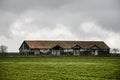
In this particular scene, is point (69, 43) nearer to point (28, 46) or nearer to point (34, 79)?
point (28, 46)

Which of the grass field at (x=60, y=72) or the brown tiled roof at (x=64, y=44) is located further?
the brown tiled roof at (x=64, y=44)

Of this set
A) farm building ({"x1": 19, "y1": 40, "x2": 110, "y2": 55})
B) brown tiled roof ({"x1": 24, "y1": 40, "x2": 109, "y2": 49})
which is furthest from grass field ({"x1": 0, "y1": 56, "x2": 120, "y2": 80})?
brown tiled roof ({"x1": 24, "y1": 40, "x2": 109, "y2": 49})

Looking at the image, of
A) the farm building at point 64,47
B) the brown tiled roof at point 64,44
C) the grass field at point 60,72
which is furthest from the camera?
the brown tiled roof at point 64,44

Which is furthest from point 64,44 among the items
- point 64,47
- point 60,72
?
point 60,72

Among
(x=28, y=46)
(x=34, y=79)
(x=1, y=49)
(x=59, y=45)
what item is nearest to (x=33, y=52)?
(x=28, y=46)

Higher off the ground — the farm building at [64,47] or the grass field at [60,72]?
the farm building at [64,47]

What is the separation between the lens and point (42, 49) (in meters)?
99.2

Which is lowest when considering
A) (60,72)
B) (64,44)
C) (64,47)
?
(60,72)

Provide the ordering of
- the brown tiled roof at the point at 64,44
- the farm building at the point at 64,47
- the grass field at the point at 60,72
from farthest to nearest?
the brown tiled roof at the point at 64,44 < the farm building at the point at 64,47 < the grass field at the point at 60,72

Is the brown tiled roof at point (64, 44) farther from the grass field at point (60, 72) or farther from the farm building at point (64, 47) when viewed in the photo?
the grass field at point (60, 72)

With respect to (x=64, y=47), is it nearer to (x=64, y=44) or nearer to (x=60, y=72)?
(x=64, y=44)

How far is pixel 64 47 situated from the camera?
3996 inches

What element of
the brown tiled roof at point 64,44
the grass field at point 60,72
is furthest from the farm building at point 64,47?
the grass field at point 60,72

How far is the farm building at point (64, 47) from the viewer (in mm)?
98844
